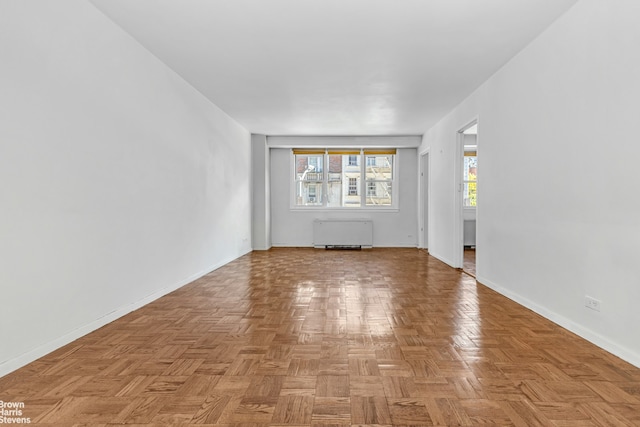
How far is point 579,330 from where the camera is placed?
9.12 feet

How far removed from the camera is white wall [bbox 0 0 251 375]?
7.31ft

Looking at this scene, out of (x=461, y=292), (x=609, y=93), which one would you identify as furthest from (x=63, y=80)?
(x=461, y=292)

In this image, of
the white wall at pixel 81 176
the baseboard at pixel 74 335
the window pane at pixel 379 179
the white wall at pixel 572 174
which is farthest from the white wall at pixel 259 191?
the white wall at pixel 572 174

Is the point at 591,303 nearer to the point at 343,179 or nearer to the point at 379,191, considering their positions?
the point at 379,191

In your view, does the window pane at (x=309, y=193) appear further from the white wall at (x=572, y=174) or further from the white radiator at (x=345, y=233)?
the white wall at (x=572, y=174)

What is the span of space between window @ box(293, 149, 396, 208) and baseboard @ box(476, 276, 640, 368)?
5176mm

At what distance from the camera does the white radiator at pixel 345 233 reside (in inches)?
A: 343

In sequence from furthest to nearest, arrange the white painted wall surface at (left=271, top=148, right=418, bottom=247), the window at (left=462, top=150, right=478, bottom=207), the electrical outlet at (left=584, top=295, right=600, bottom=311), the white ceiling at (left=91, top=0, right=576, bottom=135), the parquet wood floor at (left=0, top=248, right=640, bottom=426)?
the window at (left=462, top=150, right=478, bottom=207) → the white painted wall surface at (left=271, top=148, right=418, bottom=247) → the white ceiling at (left=91, top=0, right=576, bottom=135) → the electrical outlet at (left=584, top=295, right=600, bottom=311) → the parquet wood floor at (left=0, top=248, right=640, bottom=426)

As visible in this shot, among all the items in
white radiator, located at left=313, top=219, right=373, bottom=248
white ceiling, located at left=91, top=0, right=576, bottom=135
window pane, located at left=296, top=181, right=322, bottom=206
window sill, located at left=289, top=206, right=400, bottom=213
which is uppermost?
white ceiling, located at left=91, top=0, right=576, bottom=135

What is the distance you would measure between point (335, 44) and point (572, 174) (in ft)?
7.71

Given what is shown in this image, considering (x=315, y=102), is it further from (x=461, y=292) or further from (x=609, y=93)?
(x=609, y=93)

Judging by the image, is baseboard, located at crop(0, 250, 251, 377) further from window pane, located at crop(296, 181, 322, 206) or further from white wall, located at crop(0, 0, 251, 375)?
window pane, located at crop(296, 181, 322, 206)

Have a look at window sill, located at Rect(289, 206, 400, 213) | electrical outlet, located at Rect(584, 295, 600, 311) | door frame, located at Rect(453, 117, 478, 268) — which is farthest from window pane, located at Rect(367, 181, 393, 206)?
electrical outlet, located at Rect(584, 295, 600, 311)

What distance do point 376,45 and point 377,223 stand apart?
5.74 m
